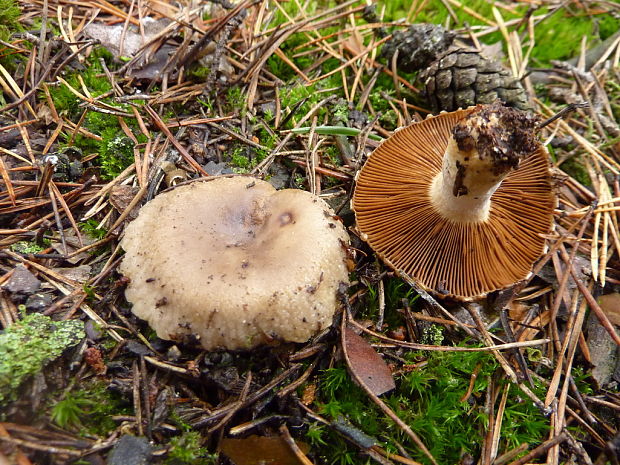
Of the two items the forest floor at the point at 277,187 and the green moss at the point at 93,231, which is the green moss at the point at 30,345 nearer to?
the forest floor at the point at 277,187

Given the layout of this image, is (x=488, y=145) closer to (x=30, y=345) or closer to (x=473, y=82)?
(x=473, y=82)

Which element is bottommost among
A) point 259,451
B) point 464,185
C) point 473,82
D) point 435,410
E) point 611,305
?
point 259,451

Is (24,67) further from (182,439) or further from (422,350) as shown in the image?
(422,350)

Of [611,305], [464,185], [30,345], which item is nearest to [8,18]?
[30,345]

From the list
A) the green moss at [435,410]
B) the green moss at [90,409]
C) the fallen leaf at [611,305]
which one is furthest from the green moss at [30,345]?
the fallen leaf at [611,305]

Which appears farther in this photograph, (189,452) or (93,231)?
(93,231)

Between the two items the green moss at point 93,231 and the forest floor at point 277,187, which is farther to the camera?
the green moss at point 93,231
